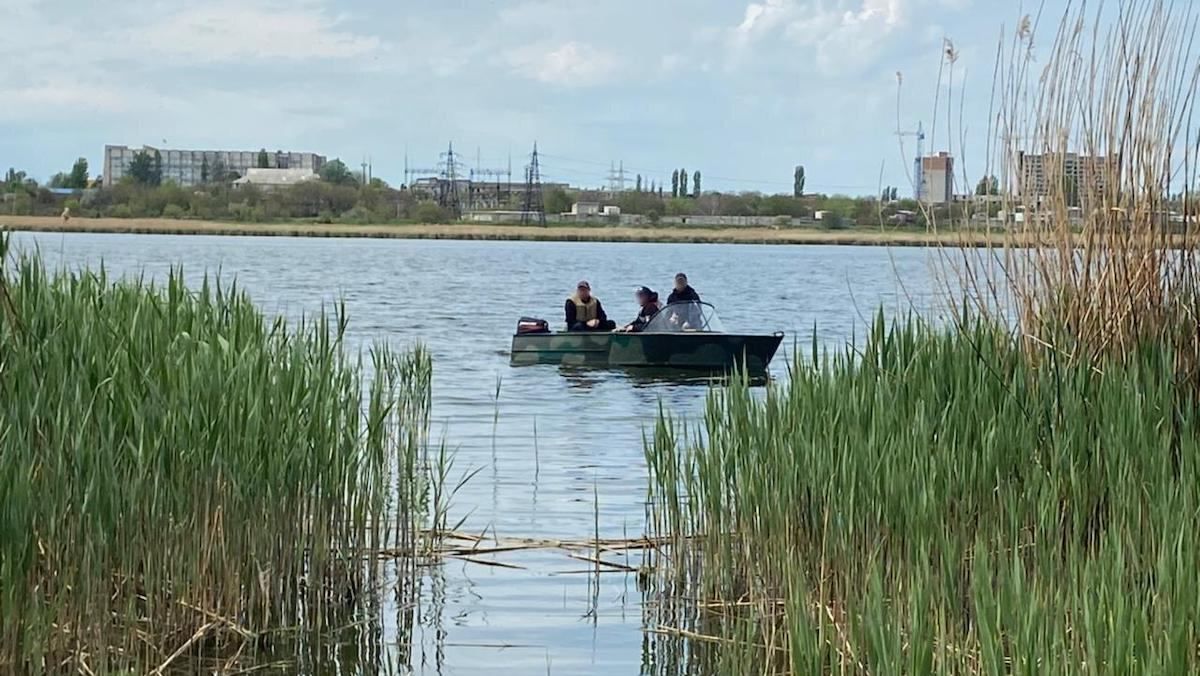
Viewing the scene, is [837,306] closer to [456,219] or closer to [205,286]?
[205,286]

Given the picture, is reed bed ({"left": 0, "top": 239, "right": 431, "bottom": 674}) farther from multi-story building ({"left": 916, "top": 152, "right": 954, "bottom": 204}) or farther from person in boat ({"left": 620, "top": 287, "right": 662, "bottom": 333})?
person in boat ({"left": 620, "top": 287, "right": 662, "bottom": 333})

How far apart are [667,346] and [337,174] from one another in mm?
93217

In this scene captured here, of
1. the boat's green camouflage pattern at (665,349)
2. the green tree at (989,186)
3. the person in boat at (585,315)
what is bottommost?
the boat's green camouflage pattern at (665,349)

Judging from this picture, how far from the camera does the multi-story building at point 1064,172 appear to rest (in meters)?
8.64

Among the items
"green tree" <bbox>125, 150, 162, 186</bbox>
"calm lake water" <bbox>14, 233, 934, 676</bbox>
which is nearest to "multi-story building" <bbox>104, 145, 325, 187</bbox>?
"green tree" <bbox>125, 150, 162, 186</bbox>

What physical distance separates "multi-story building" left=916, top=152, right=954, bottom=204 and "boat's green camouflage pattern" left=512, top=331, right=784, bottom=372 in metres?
11.7

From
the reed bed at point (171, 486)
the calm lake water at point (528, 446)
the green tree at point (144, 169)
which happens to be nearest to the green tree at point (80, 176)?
the calm lake water at point (528, 446)

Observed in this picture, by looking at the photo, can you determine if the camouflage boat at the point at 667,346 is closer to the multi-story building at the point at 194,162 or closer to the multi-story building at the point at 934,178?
the multi-story building at the point at 934,178

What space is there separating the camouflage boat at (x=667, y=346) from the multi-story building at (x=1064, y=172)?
12.5m

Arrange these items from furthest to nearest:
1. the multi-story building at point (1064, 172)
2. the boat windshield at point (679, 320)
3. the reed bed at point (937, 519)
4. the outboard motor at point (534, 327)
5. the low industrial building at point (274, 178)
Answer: the low industrial building at point (274, 178) → the outboard motor at point (534, 327) → the boat windshield at point (679, 320) → the multi-story building at point (1064, 172) → the reed bed at point (937, 519)

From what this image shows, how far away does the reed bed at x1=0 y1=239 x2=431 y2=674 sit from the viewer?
6375 mm

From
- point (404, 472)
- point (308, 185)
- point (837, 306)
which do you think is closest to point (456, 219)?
point (308, 185)

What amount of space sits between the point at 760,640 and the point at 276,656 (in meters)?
2.23

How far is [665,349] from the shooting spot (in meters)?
22.4
